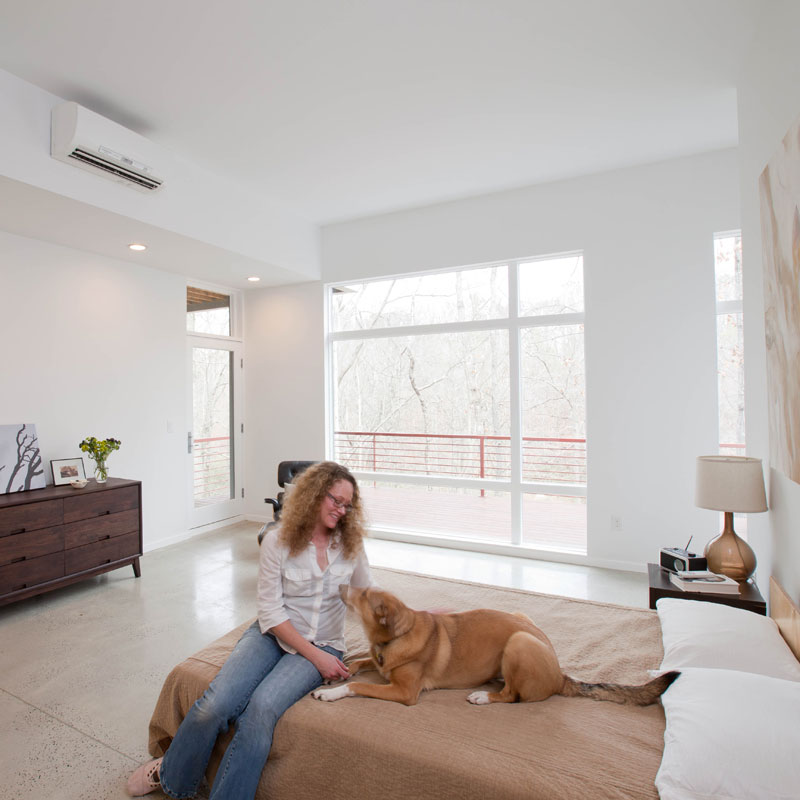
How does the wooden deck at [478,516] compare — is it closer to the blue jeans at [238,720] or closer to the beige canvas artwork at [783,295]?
the beige canvas artwork at [783,295]

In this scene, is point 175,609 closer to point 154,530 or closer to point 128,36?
point 154,530

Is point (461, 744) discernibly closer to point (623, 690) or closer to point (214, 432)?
point (623, 690)

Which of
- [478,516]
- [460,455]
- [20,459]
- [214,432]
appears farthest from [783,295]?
[214,432]

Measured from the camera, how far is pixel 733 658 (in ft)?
5.32

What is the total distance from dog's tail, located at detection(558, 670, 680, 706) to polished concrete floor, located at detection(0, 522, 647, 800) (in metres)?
1.59

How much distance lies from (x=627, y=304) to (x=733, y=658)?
3.01 m

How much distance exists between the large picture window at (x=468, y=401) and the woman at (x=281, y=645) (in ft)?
9.69

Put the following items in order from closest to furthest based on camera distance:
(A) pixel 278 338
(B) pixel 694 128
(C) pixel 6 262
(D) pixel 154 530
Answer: (B) pixel 694 128
(C) pixel 6 262
(D) pixel 154 530
(A) pixel 278 338

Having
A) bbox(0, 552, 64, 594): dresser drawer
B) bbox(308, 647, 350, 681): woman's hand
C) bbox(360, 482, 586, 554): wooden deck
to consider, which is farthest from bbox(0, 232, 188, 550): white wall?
bbox(308, 647, 350, 681): woman's hand

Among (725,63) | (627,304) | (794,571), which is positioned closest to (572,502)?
(627,304)

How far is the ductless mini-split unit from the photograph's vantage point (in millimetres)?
2871

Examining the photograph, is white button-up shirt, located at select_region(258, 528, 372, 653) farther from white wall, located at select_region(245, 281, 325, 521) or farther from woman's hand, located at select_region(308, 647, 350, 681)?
white wall, located at select_region(245, 281, 325, 521)

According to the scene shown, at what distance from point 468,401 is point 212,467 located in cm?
279

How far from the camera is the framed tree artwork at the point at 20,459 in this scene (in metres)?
3.61
